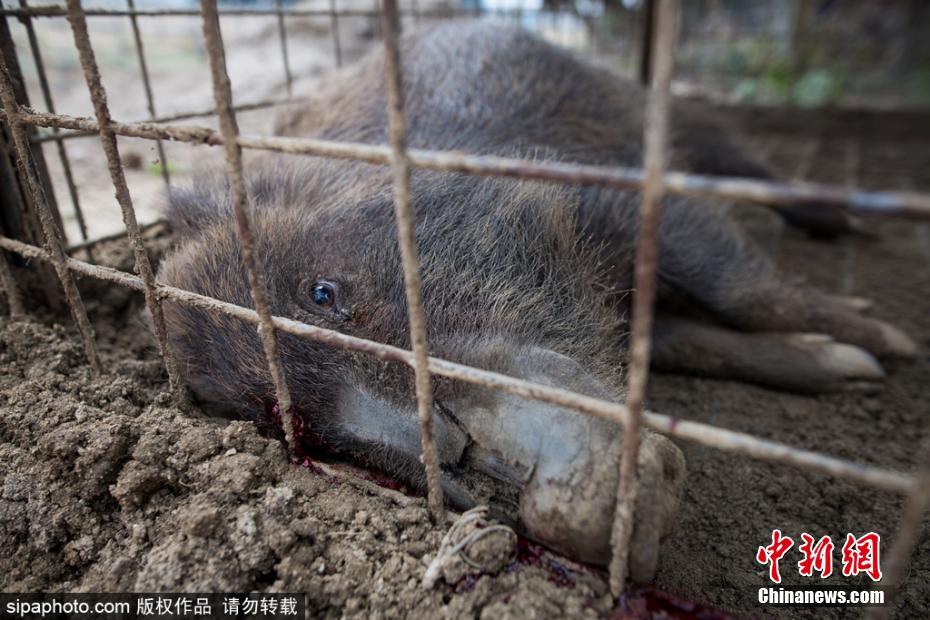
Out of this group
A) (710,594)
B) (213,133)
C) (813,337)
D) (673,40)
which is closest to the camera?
(673,40)

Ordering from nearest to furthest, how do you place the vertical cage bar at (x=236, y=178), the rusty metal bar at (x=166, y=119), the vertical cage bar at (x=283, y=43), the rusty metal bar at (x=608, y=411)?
the rusty metal bar at (x=608, y=411), the vertical cage bar at (x=236, y=178), the rusty metal bar at (x=166, y=119), the vertical cage bar at (x=283, y=43)

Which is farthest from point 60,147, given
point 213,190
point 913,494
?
point 913,494

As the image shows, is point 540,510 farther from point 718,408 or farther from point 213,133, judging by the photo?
point 718,408

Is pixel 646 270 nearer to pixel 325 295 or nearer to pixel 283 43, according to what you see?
pixel 325 295

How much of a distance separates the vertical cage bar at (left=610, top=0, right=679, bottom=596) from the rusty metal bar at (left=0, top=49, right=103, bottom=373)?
4.82 ft

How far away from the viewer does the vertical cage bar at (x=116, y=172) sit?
1.32 meters

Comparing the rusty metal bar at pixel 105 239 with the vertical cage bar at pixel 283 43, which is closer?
the rusty metal bar at pixel 105 239

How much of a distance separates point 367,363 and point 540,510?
572 millimetres

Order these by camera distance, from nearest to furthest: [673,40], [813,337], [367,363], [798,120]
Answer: [673,40] < [367,363] < [813,337] < [798,120]

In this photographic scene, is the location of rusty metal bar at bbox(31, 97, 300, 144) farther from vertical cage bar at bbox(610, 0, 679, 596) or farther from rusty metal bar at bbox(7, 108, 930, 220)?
vertical cage bar at bbox(610, 0, 679, 596)

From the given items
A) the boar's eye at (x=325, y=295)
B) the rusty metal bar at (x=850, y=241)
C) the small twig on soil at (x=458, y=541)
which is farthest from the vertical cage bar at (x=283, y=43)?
the rusty metal bar at (x=850, y=241)

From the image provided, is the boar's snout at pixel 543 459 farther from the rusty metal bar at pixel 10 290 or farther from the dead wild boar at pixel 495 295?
the rusty metal bar at pixel 10 290

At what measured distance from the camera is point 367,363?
1647 mm

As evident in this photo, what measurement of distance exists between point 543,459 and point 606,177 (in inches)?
24.8
